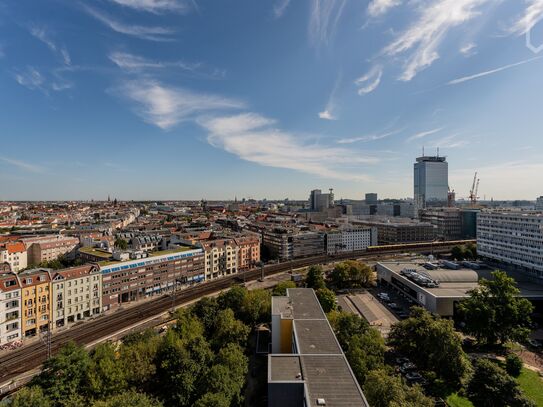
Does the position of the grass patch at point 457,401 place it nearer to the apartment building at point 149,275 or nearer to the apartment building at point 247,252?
the apartment building at point 149,275

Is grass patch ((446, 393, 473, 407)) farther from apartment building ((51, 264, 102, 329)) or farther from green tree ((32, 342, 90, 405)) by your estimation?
apartment building ((51, 264, 102, 329))

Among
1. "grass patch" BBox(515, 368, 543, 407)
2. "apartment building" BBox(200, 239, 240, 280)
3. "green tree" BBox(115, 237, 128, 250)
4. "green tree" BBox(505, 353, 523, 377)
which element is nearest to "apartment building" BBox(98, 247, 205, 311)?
"apartment building" BBox(200, 239, 240, 280)

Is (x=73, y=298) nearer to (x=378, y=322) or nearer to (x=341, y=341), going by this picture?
(x=341, y=341)

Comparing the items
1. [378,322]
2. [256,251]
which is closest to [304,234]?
[256,251]

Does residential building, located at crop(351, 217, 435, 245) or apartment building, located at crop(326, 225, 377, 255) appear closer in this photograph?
apartment building, located at crop(326, 225, 377, 255)

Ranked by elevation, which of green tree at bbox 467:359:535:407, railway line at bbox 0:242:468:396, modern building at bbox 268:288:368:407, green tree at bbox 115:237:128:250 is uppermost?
green tree at bbox 115:237:128:250

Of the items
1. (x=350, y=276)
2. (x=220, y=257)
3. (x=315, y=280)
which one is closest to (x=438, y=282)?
(x=350, y=276)

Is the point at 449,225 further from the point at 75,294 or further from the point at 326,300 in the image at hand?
the point at 75,294
